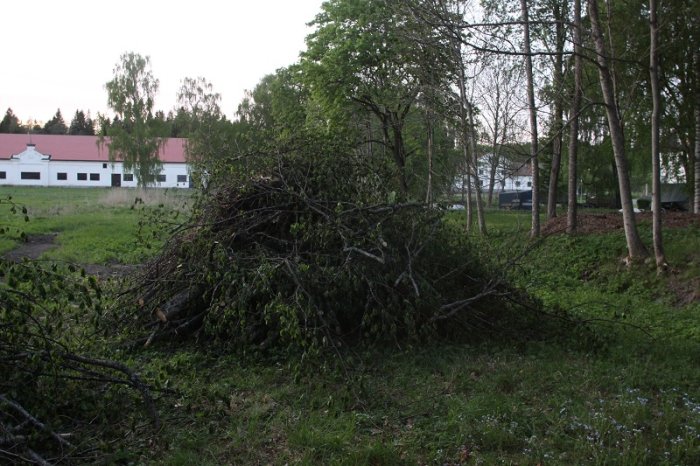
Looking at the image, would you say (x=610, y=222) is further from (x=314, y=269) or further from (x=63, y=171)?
(x=63, y=171)

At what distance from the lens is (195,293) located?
6.20 m

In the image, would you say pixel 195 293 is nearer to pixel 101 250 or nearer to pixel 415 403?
pixel 415 403

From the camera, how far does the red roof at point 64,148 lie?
66188 millimetres

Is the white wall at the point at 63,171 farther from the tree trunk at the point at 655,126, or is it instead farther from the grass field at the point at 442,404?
the grass field at the point at 442,404

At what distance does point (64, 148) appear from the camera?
68.9 metres

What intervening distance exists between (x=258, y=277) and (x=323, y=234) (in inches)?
32.9

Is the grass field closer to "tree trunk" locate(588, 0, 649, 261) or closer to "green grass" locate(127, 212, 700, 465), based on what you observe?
"green grass" locate(127, 212, 700, 465)

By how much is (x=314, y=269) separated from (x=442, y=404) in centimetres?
190

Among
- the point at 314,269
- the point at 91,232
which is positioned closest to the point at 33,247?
the point at 91,232

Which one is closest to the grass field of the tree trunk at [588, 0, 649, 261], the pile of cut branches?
the pile of cut branches

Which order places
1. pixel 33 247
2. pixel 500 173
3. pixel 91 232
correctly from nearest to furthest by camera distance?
pixel 33 247
pixel 500 173
pixel 91 232

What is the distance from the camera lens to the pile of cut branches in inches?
221

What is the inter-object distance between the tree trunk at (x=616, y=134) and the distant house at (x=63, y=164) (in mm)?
59687

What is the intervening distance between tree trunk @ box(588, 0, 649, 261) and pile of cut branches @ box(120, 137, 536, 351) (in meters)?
4.37
